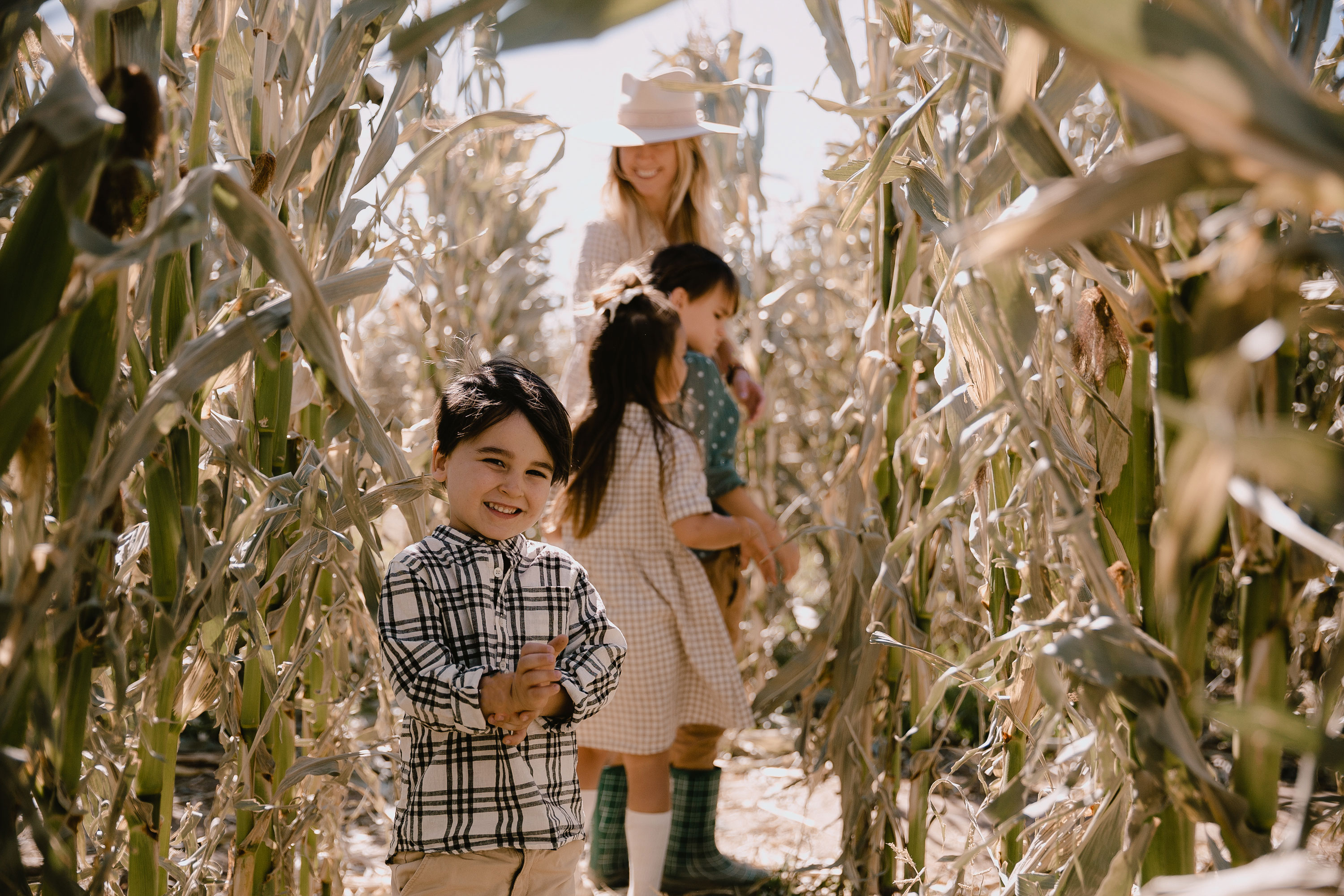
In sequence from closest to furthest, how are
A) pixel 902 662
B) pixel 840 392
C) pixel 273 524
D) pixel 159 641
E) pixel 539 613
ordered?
pixel 159 641 < pixel 273 524 < pixel 539 613 < pixel 902 662 < pixel 840 392

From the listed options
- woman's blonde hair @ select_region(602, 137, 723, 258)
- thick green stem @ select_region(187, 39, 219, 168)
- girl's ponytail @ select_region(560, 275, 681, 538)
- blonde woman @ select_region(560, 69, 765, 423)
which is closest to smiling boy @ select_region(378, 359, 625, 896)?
thick green stem @ select_region(187, 39, 219, 168)

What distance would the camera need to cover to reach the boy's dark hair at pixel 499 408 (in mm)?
1035

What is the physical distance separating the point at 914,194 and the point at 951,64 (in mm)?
180

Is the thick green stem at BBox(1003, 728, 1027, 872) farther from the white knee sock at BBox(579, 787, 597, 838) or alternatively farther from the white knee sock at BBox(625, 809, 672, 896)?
the white knee sock at BBox(579, 787, 597, 838)

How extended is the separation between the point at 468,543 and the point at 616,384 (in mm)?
610

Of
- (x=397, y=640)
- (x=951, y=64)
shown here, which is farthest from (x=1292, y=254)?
(x=397, y=640)

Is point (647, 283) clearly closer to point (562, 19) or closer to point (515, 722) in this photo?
point (515, 722)

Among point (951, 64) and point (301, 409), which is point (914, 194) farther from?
point (301, 409)

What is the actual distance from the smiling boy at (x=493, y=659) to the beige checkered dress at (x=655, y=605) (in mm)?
485

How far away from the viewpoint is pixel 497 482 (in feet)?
3.36

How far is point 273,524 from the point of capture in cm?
86

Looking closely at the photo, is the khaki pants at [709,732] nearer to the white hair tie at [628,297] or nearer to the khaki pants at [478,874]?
the white hair tie at [628,297]

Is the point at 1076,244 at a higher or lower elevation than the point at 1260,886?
higher

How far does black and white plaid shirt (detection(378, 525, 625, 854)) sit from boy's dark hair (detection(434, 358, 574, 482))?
4.2 inches
